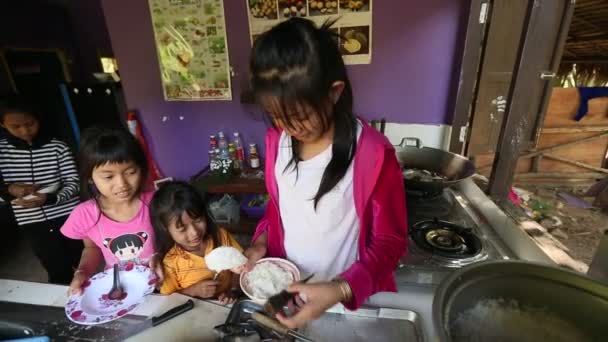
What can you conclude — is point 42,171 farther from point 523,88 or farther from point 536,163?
point 536,163

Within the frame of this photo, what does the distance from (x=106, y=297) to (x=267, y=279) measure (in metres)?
0.54

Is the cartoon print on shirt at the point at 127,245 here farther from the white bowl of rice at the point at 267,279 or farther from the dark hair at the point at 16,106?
the dark hair at the point at 16,106

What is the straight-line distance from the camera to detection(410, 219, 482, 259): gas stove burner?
99 centimetres

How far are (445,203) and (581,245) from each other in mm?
2830

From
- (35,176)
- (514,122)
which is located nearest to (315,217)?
(514,122)

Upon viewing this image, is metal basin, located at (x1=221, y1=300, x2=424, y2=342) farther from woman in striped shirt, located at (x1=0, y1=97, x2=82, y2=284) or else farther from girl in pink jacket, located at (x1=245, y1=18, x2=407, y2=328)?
woman in striped shirt, located at (x1=0, y1=97, x2=82, y2=284)

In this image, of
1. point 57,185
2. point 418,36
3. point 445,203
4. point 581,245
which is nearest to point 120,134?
point 57,185

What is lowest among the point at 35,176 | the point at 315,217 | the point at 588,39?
the point at 35,176

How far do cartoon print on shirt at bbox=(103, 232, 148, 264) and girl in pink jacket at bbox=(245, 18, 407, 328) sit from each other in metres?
0.56

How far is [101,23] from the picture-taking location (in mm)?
4832

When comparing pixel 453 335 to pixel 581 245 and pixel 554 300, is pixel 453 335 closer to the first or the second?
pixel 554 300

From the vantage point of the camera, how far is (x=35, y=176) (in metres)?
1.64

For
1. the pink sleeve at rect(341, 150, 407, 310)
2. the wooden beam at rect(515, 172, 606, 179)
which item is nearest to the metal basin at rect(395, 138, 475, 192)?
the pink sleeve at rect(341, 150, 407, 310)

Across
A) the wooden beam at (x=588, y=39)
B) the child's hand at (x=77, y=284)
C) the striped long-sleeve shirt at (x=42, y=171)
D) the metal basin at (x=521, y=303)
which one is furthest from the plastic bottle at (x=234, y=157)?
the wooden beam at (x=588, y=39)
